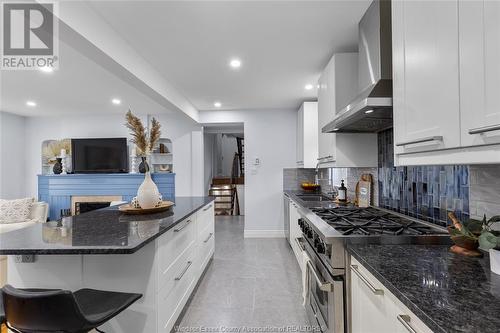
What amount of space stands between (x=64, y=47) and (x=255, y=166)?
3.34m

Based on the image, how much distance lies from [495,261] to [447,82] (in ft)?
2.23

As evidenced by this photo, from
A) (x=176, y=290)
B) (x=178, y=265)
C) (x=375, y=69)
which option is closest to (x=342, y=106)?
(x=375, y=69)

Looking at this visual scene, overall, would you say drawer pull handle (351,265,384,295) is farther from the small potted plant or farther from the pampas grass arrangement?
the pampas grass arrangement

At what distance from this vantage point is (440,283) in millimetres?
884

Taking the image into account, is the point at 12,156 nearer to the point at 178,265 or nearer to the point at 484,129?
the point at 178,265

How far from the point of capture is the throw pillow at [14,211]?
4.28 m

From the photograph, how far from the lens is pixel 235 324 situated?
84.1 inches

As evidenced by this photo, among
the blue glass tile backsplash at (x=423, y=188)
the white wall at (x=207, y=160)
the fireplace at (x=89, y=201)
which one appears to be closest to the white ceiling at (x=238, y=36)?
the blue glass tile backsplash at (x=423, y=188)

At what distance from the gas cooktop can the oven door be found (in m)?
0.28

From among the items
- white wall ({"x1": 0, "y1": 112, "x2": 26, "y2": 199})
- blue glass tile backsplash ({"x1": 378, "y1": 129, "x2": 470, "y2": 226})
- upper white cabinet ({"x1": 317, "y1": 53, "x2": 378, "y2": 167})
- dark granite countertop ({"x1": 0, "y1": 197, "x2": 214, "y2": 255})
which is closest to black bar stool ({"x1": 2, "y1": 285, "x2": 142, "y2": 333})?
dark granite countertop ({"x1": 0, "y1": 197, "x2": 214, "y2": 255})

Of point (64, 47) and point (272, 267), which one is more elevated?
point (64, 47)

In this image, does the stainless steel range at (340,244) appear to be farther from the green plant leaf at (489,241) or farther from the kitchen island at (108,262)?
the kitchen island at (108,262)

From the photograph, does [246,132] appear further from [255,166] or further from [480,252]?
[480,252]

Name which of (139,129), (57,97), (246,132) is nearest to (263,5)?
(139,129)
